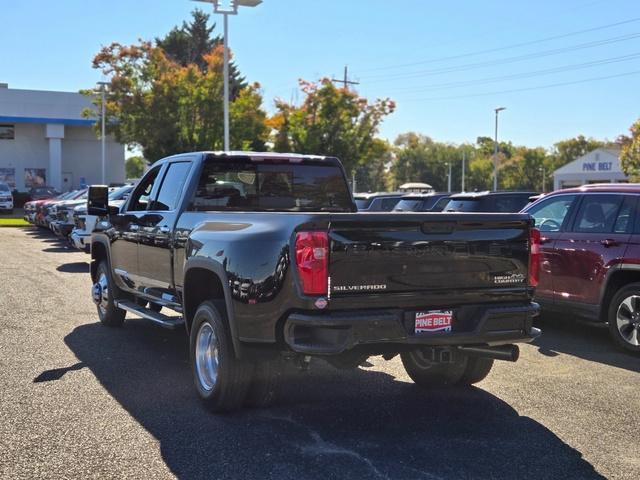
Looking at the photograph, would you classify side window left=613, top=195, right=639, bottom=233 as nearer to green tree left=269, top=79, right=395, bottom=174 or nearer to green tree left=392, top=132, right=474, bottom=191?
green tree left=269, top=79, right=395, bottom=174

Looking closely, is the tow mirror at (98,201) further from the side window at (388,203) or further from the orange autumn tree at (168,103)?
the orange autumn tree at (168,103)

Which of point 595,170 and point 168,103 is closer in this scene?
point 168,103

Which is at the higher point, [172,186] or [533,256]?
[172,186]

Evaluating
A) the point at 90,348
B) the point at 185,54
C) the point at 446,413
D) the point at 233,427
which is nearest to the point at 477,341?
the point at 446,413

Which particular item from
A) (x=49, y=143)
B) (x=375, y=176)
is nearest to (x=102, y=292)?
(x=49, y=143)

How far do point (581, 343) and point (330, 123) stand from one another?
29.7 meters

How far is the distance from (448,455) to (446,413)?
93cm

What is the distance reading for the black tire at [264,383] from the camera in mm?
5066

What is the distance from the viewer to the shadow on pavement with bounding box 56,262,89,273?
1420cm

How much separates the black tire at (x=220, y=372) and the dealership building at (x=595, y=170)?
54636 millimetres

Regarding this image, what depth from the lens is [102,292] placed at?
27.9 feet

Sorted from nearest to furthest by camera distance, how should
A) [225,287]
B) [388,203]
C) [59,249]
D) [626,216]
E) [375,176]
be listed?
[225,287]
[626,216]
[59,249]
[388,203]
[375,176]

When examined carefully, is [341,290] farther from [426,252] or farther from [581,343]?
[581,343]

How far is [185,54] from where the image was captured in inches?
2584
